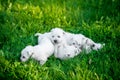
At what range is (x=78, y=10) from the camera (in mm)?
7969

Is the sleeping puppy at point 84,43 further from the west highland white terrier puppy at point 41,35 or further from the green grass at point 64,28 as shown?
the west highland white terrier puppy at point 41,35

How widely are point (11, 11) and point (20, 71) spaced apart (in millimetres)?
2554

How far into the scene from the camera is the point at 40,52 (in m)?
5.90

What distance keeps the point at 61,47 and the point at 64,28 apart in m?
1.15

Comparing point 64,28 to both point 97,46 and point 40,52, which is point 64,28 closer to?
point 97,46

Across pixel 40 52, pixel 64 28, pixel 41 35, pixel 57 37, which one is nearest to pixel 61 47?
pixel 57 37

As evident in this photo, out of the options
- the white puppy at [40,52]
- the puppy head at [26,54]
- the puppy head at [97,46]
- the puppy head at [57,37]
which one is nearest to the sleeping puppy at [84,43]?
the puppy head at [97,46]

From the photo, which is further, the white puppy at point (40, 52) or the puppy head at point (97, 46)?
the puppy head at point (97, 46)

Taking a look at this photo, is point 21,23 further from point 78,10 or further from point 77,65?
point 77,65

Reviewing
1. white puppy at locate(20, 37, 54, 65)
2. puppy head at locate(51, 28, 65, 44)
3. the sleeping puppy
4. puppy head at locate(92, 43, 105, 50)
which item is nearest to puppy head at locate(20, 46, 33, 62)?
white puppy at locate(20, 37, 54, 65)

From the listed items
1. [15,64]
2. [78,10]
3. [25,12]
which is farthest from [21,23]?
[15,64]

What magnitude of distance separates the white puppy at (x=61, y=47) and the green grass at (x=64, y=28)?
9cm

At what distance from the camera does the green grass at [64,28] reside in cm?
562

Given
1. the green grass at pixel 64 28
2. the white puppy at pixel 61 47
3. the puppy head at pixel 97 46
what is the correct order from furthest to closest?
the puppy head at pixel 97 46
the white puppy at pixel 61 47
the green grass at pixel 64 28
